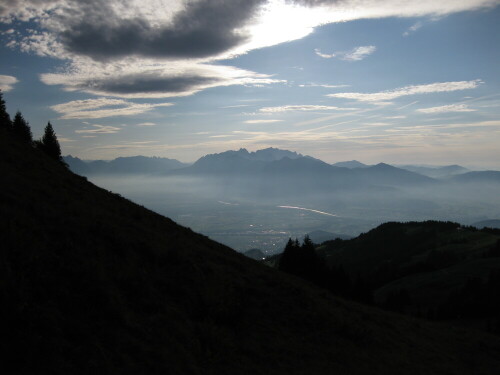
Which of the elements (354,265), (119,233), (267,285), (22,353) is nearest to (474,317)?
(267,285)

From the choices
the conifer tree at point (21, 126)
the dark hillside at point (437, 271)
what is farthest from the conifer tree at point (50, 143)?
the dark hillside at point (437, 271)

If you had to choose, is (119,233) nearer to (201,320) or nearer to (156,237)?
(156,237)

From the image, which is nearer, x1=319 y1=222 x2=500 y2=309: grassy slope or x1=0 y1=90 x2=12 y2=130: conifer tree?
x1=0 y1=90 x2=12 y2=130: conifer tree

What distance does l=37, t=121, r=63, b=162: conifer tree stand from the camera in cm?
5629

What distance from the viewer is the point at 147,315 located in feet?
35.5

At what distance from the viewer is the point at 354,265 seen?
6590 inches

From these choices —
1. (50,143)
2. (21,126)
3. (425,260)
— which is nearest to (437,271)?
(425,260)

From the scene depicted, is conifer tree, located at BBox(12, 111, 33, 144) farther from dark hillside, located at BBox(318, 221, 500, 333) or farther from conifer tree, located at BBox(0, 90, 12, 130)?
dark hillside, located at BBox(318, 221, 500, 333)

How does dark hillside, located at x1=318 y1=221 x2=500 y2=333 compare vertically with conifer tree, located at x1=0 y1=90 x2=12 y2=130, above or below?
below

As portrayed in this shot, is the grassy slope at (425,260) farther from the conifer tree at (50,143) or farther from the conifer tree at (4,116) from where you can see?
the conifer tree at (4,116)

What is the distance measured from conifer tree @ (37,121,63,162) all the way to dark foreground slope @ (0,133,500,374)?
4156cm

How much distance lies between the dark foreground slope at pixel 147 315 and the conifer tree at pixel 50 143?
41.6 metres

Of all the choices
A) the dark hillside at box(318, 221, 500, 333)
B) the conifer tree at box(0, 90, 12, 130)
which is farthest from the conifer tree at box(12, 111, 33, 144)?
the dark hillside at box(318, 221, 500, 333)

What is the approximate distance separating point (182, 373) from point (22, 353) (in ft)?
13.0
